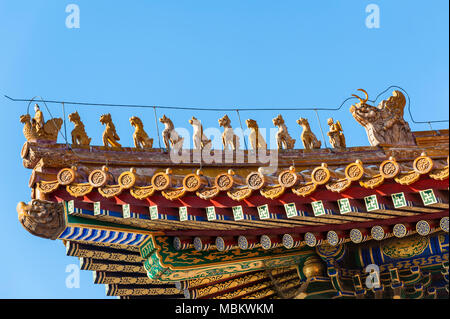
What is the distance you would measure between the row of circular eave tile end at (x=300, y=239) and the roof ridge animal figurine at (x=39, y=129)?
263 cm

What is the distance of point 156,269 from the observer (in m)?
10.7

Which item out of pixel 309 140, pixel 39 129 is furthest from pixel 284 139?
pixel 39 129

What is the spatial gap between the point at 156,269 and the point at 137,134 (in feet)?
8.43

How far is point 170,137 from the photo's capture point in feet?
38.8

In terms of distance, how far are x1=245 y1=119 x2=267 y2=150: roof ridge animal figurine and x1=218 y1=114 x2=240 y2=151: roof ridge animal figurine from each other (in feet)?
0.90

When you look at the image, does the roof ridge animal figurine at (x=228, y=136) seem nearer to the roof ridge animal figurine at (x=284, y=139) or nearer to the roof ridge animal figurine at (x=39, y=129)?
the roof ridge animal figurine at (x=284, y=139)

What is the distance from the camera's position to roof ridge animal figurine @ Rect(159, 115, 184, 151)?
1170cm

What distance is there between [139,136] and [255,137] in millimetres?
2071

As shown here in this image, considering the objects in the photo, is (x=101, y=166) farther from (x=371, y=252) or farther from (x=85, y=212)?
(x=371, y=252)

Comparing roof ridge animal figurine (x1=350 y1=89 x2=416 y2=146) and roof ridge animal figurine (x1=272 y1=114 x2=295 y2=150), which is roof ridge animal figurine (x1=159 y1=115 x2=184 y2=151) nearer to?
roof ridge animal figurine (x1=272 y1=114 x2=295 y2=150)

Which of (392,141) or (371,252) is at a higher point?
(392,141)

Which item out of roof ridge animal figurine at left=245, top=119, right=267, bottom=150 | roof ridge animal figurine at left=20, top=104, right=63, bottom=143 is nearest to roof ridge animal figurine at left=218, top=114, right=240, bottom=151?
roof ridge animal figurine at left=245, top=119, right=267, bottom=150

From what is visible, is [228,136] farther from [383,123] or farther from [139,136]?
[383,123]
